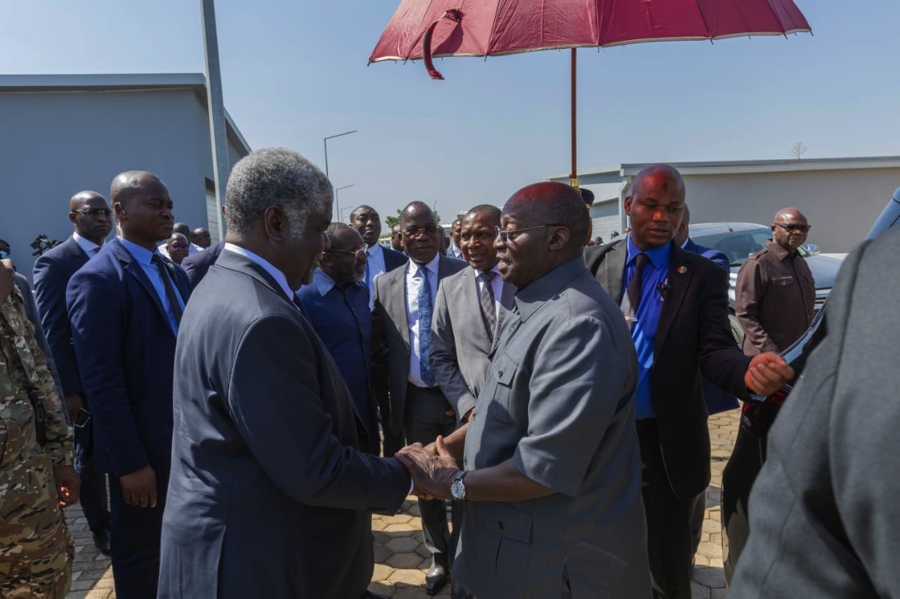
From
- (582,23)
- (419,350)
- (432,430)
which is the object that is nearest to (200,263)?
(419,350)

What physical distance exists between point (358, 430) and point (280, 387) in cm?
61

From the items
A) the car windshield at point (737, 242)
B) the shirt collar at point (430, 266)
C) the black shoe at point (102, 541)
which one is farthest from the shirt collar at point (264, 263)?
the car windshield at point (737, 242)

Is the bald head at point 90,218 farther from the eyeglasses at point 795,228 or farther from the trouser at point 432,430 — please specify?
the eyeglasses at point 795,228

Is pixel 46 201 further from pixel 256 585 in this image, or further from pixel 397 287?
pixel 256 585

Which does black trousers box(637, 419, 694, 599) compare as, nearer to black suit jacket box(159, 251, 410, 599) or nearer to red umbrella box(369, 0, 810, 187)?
black suit jacket box(159, 251, 410, 599)

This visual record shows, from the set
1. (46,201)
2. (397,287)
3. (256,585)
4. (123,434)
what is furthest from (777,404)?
(46,201)

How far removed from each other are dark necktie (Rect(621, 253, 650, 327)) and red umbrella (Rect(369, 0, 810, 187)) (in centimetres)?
99

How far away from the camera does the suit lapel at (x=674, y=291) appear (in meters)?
2.60

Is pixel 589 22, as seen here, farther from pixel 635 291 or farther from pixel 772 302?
pixel 772 302

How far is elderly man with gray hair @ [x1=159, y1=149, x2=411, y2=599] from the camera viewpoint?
5.27 ft

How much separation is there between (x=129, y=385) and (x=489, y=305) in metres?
1.93

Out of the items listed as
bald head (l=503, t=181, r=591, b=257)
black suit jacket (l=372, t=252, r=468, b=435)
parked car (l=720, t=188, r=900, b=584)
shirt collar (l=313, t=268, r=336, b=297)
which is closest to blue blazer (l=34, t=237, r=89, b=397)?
shirt collar (l=313, t=268, r=336, b=297)

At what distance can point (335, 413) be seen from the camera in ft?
6.00

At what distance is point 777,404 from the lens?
209 centimetres
